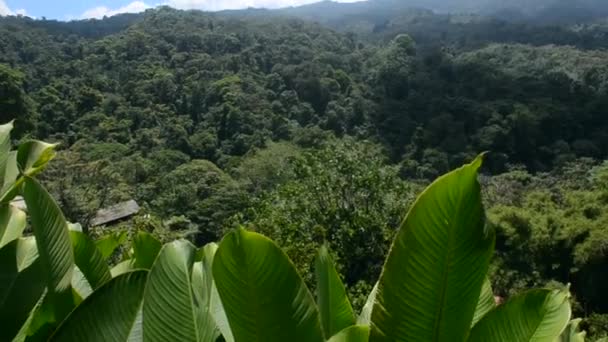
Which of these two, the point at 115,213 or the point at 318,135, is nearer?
the point at 115,213

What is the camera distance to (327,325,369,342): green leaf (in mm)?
592

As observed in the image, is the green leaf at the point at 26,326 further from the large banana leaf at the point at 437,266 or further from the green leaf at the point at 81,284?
the large banana leaf at the point at 437,266

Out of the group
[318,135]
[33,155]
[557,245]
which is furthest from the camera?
[318,135]

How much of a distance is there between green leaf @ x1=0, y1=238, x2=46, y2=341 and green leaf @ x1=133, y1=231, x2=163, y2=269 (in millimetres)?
200

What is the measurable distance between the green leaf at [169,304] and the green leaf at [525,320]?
10.8 inches

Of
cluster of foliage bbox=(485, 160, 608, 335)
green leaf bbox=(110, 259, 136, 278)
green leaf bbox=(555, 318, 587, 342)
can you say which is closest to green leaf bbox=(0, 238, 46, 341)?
green leaf bbox=(110, 259, 136, 278)

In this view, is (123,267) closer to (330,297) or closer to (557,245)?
(330,297)

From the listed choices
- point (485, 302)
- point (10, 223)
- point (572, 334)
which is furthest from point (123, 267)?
point (572, 334)

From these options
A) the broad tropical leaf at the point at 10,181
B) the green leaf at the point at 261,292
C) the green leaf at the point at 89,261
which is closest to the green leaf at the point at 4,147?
the broad tropical leaf at the point at 10,181

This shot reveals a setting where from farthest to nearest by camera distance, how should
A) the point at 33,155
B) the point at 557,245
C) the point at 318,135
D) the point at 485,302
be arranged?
the point at 318,135 → the point at 557,245 → the point at 33,155 → the point at 485,302

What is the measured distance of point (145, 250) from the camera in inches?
36.0

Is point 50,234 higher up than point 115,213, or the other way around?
point 50,234

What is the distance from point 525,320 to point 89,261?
1.84 feet

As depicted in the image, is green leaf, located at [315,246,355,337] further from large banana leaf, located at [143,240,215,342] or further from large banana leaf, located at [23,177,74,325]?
large banana leaf, located at [23,177,74,325]
